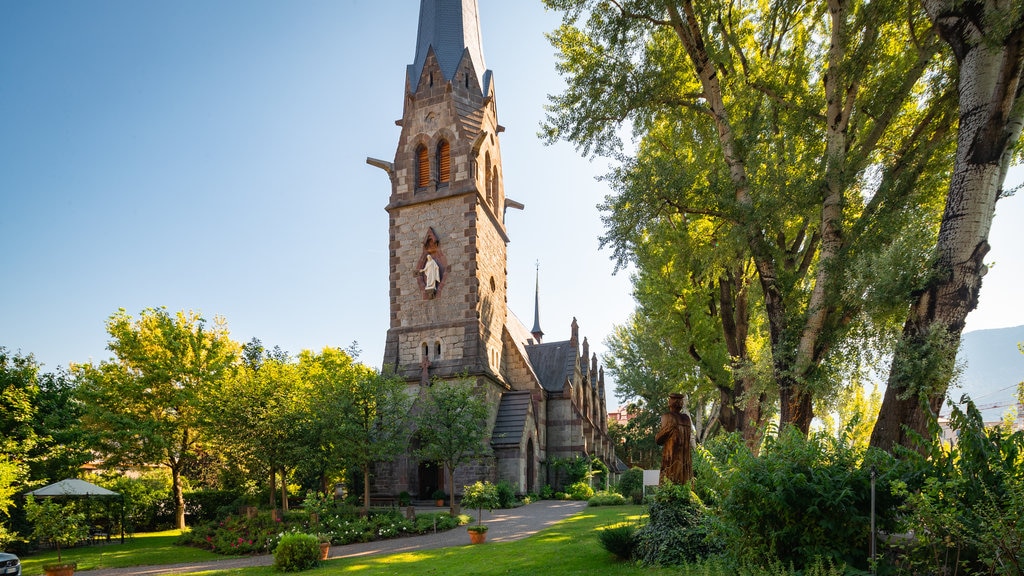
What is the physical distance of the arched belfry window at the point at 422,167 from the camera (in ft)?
96.5

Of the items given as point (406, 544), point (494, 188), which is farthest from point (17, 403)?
point (494, 188)

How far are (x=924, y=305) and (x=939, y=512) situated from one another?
4.41 metres

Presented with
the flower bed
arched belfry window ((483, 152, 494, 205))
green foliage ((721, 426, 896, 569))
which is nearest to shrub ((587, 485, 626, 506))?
the flower bed

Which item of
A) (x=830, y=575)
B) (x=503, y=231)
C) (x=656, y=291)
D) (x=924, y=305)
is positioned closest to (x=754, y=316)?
(x=656, y=291)

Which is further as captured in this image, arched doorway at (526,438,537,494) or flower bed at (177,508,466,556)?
arched doorway at (526,438,537,494)

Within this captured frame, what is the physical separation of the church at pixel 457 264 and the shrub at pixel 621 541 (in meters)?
14.7

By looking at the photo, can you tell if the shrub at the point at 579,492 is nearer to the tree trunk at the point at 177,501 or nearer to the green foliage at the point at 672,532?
the tree trunk at the point at 177,501

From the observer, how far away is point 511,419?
2741 centimetres

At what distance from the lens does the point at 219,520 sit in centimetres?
1958

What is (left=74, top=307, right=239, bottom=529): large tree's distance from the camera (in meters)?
22.8

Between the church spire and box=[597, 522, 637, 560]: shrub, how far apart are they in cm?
2545

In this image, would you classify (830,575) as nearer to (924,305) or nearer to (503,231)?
(924,305)

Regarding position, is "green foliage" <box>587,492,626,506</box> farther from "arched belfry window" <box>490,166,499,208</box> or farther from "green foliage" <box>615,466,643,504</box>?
"arched belfry window" <box>490,166,499,208</box>

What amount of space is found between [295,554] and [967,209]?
14.4 metres
